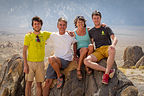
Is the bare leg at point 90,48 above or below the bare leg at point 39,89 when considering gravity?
above

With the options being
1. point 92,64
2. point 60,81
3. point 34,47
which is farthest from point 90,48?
point 34,47

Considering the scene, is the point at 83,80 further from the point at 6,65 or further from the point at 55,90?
the point at 6,65

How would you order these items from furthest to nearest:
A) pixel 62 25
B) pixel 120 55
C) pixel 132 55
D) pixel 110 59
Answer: pixel 120 55 → pixel 132 55 → pixel 62 25 → pixel 110 59

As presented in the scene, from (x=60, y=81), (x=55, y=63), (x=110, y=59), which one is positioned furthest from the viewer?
(x=60, y=81)

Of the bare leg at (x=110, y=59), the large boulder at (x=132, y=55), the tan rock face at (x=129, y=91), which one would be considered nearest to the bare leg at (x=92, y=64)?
the bare leg at (x=110, y=59)

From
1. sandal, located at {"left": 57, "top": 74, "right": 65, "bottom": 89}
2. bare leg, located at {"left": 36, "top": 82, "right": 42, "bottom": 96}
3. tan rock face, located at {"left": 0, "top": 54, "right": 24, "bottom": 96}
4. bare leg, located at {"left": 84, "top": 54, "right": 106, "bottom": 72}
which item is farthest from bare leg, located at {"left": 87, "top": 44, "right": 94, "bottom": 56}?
tan rock face, located at {"left": 0, "top": 54, "right": 24, "bottom": 96}

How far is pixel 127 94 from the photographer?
599 cm

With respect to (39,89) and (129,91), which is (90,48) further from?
(39,89)

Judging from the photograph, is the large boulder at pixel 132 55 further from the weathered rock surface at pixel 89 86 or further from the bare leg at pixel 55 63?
the bare leg at pixel 55 63

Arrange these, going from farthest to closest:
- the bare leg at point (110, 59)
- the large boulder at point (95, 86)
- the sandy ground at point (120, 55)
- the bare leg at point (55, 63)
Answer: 1. the sandy ground at point (120, 55)
2. the bare leg at point (55, 63)
3. the bare leg at point (110, 59)
4. the large boulder at point (95, 86)

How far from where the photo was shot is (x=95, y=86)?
6438 millimetres

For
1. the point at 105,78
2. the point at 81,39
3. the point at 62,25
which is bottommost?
the point at 105,78

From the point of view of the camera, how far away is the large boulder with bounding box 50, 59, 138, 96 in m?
6.09

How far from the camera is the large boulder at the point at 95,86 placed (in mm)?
6094
